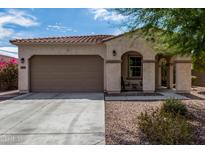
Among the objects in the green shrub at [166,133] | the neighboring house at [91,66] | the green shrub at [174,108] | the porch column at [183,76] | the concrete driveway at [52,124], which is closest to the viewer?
the green shrub at [166,133]

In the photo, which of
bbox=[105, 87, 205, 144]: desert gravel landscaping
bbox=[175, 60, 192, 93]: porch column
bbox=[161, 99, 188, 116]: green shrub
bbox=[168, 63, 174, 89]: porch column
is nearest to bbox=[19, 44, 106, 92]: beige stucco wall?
bbox=[175, 60, 192, 93]: porch column

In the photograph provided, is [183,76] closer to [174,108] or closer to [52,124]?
[174,108]

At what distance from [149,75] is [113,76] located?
7.72 ft

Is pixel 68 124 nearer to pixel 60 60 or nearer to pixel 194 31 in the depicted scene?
pixel 194 31

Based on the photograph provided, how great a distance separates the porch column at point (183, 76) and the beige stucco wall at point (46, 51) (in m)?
5.07

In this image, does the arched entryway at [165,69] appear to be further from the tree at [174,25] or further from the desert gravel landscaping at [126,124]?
the tree at [174,25]

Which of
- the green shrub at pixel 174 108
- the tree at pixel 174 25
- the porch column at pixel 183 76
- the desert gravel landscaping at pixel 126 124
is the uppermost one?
the tree at pixel 174 25

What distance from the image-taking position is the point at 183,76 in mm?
18703

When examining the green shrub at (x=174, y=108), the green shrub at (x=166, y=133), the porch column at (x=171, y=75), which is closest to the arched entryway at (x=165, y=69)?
the porch column at (x=171, y=75)

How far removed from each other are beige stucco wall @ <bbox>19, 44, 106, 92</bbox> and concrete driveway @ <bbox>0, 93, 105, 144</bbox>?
662 cm

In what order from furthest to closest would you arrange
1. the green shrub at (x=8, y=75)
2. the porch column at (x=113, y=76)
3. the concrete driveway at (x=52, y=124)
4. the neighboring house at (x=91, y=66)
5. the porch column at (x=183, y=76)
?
the green shrub at (x=8, y=75), the porch column at (x=183, y=76), the neighboring house at (x=91, y=66), the porch column at (x=113, y=76), the concrete driveway at (x=52, y=124)

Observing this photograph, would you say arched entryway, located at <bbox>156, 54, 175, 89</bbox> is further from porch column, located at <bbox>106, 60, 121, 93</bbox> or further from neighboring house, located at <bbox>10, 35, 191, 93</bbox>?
porch column, located at <bbox>106, 60, 121, 93</bbox>

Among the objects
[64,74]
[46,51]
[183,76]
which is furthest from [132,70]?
[46,51]

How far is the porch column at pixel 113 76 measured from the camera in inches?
717
